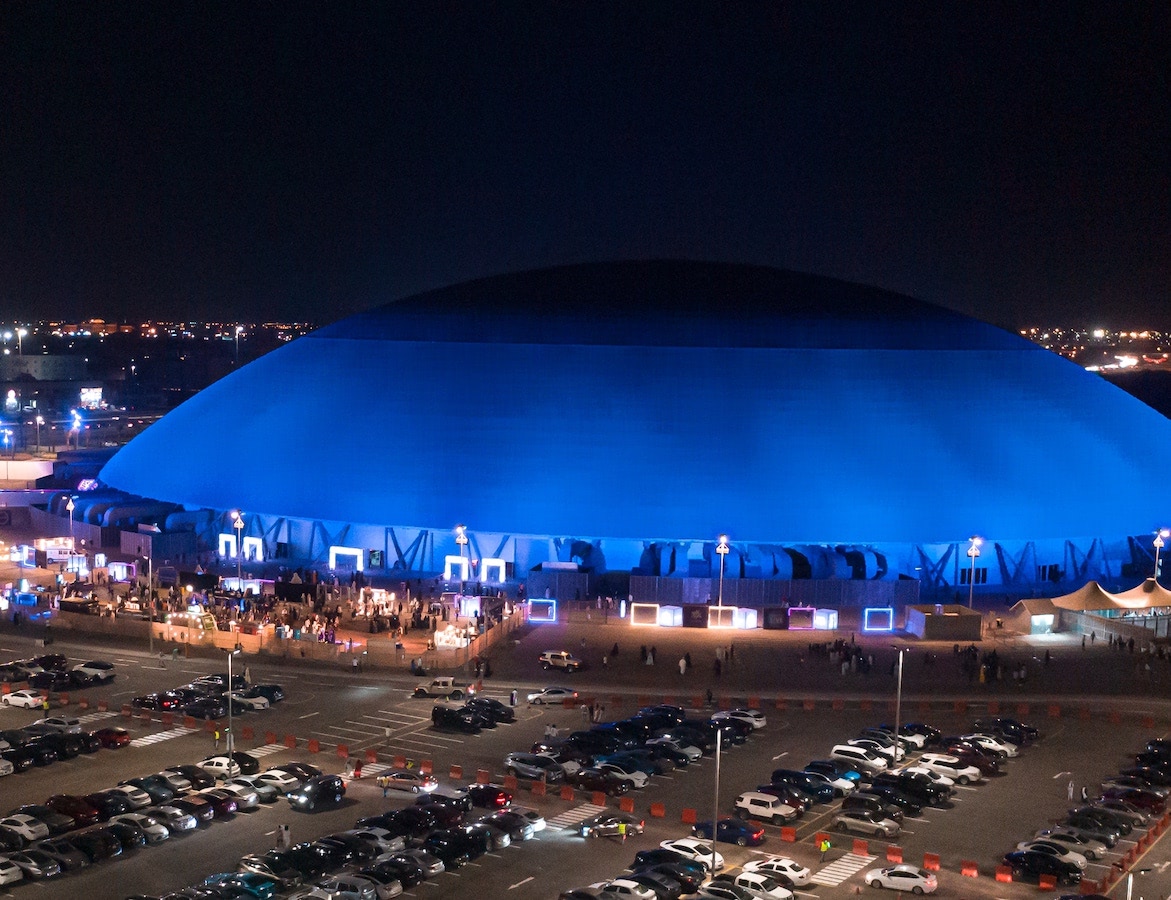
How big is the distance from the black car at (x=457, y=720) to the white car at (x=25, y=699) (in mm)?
11953

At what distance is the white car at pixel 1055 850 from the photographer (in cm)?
3378

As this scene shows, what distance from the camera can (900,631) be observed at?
5934cm

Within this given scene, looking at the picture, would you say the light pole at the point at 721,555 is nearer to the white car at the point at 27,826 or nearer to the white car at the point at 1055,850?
the white car at the point at 1055,850

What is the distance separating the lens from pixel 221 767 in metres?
39.0

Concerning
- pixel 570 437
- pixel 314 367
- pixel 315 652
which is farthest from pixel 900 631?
pixel 314 367

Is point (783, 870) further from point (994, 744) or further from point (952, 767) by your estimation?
point (994, 744)

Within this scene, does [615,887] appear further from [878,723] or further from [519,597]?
[519,597]

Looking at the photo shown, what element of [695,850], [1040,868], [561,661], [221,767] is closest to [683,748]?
[695,850]

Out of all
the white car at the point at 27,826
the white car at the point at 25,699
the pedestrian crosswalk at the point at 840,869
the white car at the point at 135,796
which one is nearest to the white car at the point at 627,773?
the pedestrian crosswalk at the point at 840,869

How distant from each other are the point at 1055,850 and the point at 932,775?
231 inches

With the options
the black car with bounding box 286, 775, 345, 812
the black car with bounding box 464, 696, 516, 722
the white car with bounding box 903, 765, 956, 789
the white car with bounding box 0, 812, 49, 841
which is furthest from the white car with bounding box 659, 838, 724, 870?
the white car with bounding box 0, 812, 49, 841

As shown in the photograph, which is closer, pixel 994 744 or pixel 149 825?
pixel 149 825

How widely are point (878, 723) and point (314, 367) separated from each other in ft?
131

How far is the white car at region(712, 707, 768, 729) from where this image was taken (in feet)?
148
